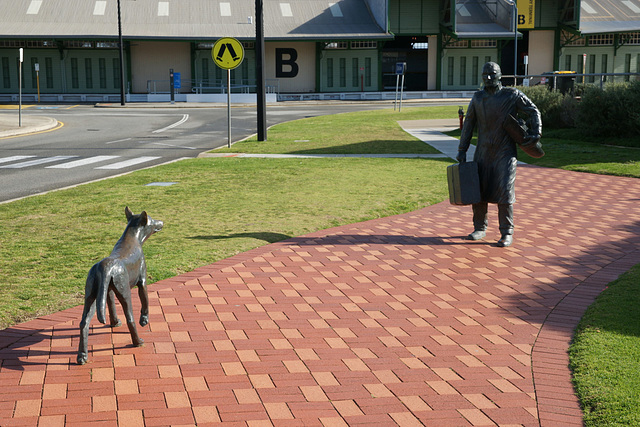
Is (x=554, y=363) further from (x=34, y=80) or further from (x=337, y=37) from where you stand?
(x=34, y=80)

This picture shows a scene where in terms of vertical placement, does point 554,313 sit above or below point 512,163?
below

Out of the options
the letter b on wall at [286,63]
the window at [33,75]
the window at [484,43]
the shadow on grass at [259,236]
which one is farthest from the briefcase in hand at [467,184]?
the window at [484,43]

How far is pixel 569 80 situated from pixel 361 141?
822 centimetres

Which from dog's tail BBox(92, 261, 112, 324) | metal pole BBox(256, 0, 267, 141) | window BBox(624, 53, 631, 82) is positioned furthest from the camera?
window BBox(624, 53, 631, 82)

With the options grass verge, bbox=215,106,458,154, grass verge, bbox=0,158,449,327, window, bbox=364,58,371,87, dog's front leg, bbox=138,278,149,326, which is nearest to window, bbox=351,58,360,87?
window, bbox=364,58,371,87

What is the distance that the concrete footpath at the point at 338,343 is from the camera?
4348 mm

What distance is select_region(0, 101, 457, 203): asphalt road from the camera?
1462cm

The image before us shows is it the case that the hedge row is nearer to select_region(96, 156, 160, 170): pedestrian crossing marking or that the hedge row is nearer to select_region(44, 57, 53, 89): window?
select_region(96, 156, 160, 170): pedestrian crossing marking

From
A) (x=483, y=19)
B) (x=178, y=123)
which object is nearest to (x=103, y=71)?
(x=178, y=123)

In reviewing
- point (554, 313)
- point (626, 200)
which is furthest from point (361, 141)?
point (554, 313)

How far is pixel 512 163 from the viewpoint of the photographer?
845 cm

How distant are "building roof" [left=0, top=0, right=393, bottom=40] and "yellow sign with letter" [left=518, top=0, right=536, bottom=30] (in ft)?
34.6

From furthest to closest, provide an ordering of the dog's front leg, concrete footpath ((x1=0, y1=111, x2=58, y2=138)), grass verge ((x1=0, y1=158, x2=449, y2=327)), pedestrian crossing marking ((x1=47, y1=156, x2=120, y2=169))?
1. concrete footpath ((x1=0, y1=111, x2=58, y2=138))
2. pedestrian crossing marking ((x1=47, y1=156, x2=120, y2=169))
3. grass verge ((x1=0, y1=158, x2=449, y2=327))
4. the dog's front leg

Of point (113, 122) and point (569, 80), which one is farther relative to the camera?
point (113, 122)
